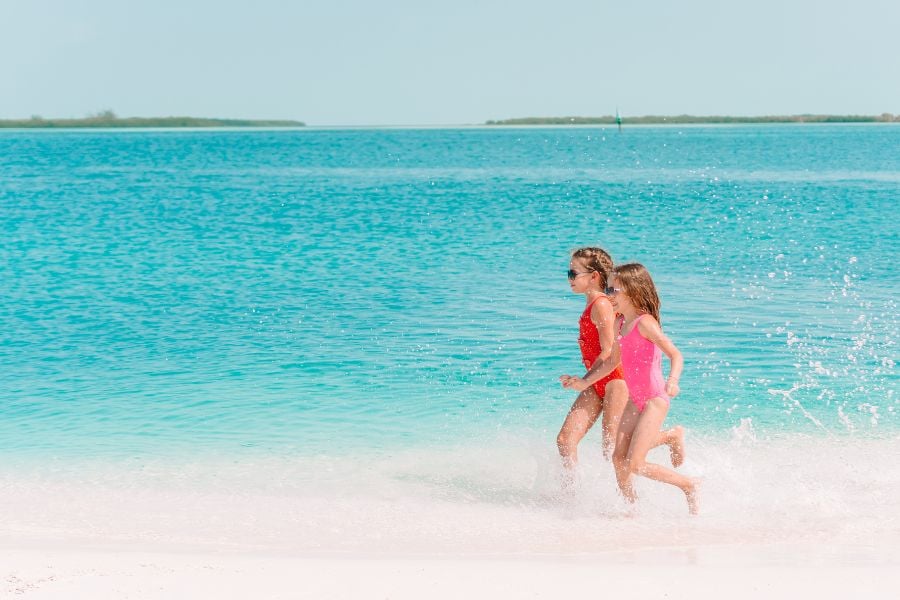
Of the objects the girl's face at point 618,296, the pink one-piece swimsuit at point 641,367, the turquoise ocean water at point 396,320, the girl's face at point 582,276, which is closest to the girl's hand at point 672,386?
the pink one-piece swimsuit at point 641,367

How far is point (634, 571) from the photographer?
18.9ft

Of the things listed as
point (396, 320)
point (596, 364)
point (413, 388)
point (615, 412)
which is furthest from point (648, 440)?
point (396, 320)

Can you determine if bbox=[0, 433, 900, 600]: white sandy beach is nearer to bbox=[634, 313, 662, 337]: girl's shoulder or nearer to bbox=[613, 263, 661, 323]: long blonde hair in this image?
bbox=[634, 313, 662, 337]: girl's shoulder

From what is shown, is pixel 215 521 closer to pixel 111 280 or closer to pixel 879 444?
pixel 879 444

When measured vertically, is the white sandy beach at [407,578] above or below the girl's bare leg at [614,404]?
below

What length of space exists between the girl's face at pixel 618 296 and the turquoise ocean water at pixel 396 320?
2.77m

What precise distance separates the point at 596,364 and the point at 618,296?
499 mm

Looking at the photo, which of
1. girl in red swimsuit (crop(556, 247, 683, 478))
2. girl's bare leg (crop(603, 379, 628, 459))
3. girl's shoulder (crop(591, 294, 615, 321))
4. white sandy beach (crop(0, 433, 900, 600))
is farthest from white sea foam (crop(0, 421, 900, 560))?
girl's shoulder (crop(591, 294, 615, 321))

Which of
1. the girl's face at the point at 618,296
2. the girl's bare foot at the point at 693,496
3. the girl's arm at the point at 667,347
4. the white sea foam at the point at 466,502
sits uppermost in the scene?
the girl's face at the point at 618,296

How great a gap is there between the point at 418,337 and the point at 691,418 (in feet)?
15.8

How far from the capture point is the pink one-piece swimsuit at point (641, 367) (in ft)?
21.9

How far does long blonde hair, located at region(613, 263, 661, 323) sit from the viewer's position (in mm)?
6555

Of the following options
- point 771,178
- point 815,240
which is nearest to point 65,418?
point 815,240

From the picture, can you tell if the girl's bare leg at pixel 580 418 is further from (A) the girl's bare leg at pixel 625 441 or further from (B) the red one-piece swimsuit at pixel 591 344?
(A) the girl's bare leg at pixel 625 441
